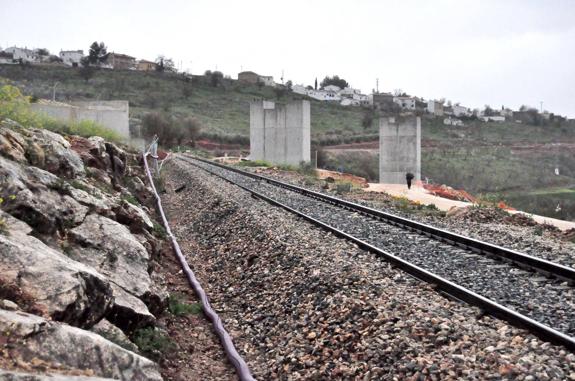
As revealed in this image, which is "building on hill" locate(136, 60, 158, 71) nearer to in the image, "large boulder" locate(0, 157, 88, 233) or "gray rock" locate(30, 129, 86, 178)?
"gray rock" locate(30, 129, 86, 178)

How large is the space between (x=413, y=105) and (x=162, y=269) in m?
167

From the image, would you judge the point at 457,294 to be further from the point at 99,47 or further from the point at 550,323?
the point at 99,47

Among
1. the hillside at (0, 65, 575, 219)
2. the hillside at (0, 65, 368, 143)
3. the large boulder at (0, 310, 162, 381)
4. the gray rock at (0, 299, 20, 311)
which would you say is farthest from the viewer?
the hillside at (0, 65, 368, 143)

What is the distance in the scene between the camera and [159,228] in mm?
12727

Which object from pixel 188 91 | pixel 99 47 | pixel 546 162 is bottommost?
pixel 546 162

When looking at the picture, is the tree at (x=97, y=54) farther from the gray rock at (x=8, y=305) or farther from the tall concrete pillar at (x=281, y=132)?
the gray rock at (x=8, y=305)

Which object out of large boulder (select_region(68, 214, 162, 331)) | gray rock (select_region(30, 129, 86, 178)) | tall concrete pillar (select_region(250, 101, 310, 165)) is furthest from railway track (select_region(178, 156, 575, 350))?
tall concrete pillar (select_region(250, 101, 310, 165))

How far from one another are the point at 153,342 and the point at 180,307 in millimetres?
1967

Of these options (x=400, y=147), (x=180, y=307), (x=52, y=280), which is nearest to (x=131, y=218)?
(x=180, y=307)

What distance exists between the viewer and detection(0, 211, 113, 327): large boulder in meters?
4.60

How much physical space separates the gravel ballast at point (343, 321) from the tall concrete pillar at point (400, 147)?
30560 mm

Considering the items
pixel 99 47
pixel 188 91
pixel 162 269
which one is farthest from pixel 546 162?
pixel 99 47

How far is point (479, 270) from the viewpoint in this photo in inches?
333

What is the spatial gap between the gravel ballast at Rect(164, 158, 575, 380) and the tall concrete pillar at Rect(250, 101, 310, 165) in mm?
32586
